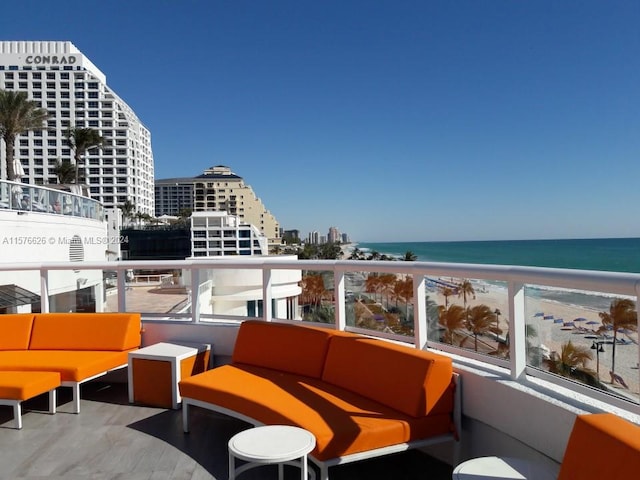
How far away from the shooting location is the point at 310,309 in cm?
460

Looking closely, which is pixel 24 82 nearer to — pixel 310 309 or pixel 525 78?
pixel 525 78

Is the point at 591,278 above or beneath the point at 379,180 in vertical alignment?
beneath

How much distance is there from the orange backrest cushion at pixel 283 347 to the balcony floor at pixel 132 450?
572mm

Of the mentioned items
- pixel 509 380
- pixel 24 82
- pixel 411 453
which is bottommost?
pixel 411 453

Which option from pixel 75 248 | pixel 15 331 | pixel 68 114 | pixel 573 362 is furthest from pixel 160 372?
pixel 68 114

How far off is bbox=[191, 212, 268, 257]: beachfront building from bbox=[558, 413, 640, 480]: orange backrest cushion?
67710 mm

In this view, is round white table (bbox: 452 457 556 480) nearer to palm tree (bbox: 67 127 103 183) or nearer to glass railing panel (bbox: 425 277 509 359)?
glass railing panel (bbox: 425 277 509 359)

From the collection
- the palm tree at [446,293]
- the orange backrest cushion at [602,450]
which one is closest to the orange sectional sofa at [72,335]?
the palm tree at [446,293]

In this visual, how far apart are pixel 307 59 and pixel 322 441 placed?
21561 millimetres

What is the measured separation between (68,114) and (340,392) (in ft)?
337

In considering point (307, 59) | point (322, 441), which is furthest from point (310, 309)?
point (307, 59)

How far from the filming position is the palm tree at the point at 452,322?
3337mm

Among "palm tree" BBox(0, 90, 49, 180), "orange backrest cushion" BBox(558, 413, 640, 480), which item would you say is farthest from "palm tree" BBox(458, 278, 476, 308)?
"palm tree" BBox(0, 90, 49, 180)

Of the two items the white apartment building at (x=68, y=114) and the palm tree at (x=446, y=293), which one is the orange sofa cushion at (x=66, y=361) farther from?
the white apartment building at (x=68, y=114)
